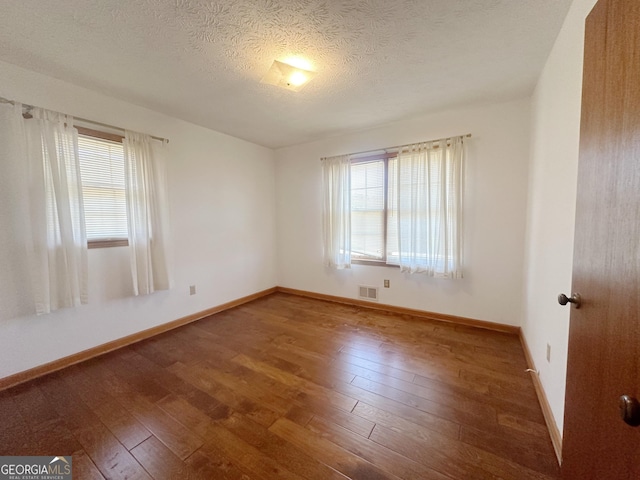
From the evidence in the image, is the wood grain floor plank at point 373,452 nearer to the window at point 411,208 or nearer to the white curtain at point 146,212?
the window at point 411,208

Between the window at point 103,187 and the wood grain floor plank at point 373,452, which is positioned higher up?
the window at point 103,187

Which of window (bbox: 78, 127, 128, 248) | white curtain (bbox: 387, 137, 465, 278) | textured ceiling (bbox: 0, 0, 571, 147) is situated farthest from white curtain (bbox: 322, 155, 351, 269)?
window (bbox: 78, 127, 128, 248)

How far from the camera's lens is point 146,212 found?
2.58 meters

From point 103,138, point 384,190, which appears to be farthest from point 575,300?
point 103,138

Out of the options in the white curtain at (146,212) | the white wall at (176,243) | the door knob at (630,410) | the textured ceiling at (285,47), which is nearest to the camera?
the door knob at (630,410)

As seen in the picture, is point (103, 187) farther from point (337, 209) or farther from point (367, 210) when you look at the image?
point (367, 210)

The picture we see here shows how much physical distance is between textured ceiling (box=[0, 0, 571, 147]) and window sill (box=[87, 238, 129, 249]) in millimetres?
1368

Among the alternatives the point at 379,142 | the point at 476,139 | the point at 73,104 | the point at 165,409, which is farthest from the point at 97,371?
the point at 476,139

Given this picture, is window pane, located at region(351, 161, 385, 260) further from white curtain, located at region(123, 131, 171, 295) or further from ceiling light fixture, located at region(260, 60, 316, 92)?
white curtain, located at region(123, 131, 171, 295)

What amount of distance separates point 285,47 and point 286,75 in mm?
180

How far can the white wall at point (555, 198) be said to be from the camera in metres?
1.31

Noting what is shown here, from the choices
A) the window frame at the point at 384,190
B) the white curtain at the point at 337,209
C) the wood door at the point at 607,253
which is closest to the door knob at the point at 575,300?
the wood door at the point at 607,253
